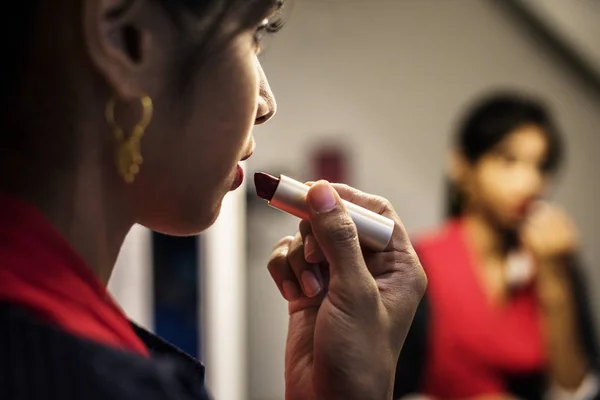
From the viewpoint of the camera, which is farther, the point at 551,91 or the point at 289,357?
the point at 551,91

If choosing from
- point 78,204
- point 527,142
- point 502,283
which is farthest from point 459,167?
point 78,204

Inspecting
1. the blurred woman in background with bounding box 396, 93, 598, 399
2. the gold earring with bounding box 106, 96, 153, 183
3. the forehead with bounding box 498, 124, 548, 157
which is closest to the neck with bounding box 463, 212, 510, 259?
A: the blurred woman in background with bounding box 396, 93, 598, 399

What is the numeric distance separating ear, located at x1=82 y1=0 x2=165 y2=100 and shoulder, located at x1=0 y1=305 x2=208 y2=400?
0.38 feet

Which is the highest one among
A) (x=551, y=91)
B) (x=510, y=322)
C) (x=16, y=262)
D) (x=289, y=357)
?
(x=551, y=91)

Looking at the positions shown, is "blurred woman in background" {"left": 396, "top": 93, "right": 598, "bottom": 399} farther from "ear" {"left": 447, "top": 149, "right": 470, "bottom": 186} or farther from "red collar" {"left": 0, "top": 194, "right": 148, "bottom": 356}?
"red collar" {"left": 0, "top": 194, "right": 148, "bottom": 356}

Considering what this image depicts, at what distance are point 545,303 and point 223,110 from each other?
1.15 meters

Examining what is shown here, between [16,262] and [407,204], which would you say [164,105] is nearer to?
[16,262]

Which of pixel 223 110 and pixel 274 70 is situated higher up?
pixel 274 70

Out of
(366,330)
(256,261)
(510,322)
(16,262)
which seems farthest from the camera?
(256,261)

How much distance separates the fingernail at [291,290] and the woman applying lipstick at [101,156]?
0.16m

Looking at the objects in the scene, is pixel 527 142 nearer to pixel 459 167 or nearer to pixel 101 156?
pixel 459 167

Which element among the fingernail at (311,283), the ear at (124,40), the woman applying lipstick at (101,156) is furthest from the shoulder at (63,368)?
the fingernail at (311,283)

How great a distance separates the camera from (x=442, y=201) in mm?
2027

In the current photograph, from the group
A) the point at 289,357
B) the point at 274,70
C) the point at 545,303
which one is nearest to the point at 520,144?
the point at 545,303
